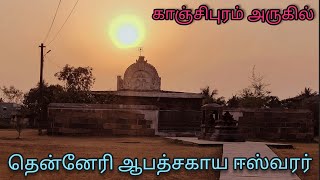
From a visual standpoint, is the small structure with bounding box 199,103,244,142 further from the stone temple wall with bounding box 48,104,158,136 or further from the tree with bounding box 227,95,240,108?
Result: the tree with bounding box 227,95,240,108

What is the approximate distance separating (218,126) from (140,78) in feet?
74.5

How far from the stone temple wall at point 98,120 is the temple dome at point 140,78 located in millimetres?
16957

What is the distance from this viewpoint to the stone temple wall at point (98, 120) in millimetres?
22922

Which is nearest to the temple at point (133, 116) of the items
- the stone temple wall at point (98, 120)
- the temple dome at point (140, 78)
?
the stone temple wall at point (98, 120)

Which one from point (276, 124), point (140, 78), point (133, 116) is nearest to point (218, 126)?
point (133, 116)

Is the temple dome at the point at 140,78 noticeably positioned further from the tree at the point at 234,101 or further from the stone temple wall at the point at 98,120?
the stone temple wall at the point at 98,120

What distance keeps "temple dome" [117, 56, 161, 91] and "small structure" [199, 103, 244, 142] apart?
780 inches

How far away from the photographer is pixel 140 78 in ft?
134

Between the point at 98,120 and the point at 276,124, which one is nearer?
the point at 98,120

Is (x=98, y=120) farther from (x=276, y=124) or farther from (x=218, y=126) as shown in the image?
(x=276, y=124)

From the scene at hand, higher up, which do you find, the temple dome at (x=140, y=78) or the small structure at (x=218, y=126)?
the temple dome at (x=140, y=78)

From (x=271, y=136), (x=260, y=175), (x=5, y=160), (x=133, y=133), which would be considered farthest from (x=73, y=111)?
(x=260, y=175)

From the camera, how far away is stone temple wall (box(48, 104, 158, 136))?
75.2 feet

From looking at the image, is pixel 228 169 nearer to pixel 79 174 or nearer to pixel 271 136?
pixel 79 174
